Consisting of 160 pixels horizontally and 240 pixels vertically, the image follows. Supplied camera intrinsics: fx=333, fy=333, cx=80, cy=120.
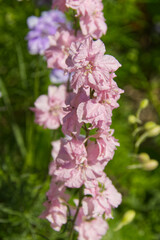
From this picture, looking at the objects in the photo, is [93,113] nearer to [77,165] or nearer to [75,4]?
[77,165]

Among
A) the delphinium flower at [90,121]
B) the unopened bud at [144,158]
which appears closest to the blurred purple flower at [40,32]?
the unopened bud at [144,158]

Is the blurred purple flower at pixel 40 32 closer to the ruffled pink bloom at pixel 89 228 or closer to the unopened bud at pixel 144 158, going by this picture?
the unopened bud at pixel 144 158

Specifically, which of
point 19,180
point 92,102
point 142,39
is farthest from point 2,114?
point 142,39

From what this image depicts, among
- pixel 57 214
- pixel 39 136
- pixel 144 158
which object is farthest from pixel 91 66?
pixel 39 136

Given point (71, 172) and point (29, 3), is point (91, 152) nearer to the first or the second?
point (71, 172)

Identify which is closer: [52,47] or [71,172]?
[71,172]

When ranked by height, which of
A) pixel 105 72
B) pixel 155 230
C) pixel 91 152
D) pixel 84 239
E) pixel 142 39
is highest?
pixel 142 39
